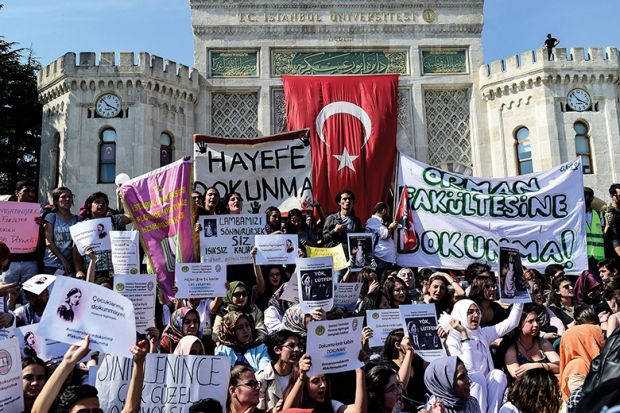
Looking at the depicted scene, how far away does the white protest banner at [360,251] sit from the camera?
10.1 meters

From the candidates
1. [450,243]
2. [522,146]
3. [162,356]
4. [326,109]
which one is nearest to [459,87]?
[522,146]

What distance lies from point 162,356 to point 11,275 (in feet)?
17.4

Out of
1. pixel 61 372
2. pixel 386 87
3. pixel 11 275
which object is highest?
pixel 386 87

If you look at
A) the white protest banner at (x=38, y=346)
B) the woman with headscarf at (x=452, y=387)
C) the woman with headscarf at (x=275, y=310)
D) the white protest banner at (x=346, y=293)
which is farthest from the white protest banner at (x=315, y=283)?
the white protest banner at (x=38, y=346)

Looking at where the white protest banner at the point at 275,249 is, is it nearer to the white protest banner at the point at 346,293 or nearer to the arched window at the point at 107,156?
the white protest banner at the point at 346,293

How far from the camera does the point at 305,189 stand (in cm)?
1206

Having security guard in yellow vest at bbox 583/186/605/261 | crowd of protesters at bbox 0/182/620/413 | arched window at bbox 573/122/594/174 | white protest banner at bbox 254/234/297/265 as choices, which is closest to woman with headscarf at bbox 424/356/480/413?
crowd of protesters at bbox 0/182/620/413

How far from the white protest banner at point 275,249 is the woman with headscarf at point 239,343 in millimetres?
2328

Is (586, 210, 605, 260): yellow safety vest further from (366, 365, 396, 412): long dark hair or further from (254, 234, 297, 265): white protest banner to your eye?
(366, 365, 396, 412): long dark hair

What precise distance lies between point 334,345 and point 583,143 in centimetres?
1859

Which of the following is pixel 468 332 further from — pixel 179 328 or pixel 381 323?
pixel 179 328

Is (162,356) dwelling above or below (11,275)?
below

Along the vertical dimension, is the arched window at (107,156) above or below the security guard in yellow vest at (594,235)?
above

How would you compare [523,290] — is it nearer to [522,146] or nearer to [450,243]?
[450,243]
